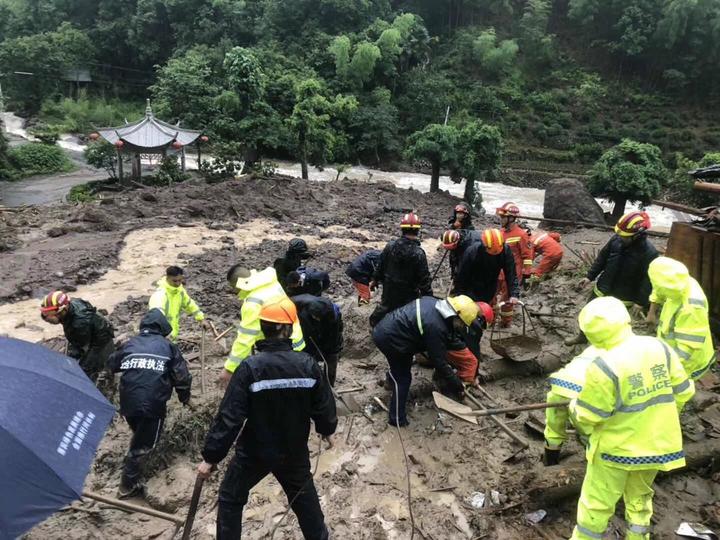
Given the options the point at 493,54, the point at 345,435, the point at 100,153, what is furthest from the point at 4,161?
the point at 493,54

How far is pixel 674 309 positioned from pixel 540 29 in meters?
46.2

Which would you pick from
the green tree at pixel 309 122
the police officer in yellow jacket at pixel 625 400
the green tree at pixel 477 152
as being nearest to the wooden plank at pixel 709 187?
the police officer in yellow jacket at pixel 625 400

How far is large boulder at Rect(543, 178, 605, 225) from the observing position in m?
14.0

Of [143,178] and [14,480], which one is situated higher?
[14,480]

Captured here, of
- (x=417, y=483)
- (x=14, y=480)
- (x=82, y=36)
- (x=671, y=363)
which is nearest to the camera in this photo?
(x=14, y=480)

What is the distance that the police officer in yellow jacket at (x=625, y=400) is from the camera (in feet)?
9.43

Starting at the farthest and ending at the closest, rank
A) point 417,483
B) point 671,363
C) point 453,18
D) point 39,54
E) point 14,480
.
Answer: point 453,18, point 39,54, point 417,483, point 671,363, point 14,480

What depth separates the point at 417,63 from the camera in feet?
129

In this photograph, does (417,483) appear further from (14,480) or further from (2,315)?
(2,315)

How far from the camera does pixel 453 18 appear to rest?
46312 mm

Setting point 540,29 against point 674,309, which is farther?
point 540,29

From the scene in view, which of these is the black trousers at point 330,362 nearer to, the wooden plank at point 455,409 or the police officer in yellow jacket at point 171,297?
the wooden plank at point 455,409

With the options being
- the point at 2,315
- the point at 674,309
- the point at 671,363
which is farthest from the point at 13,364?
the point at 2,315

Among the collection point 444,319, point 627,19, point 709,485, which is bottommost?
point 709,485
